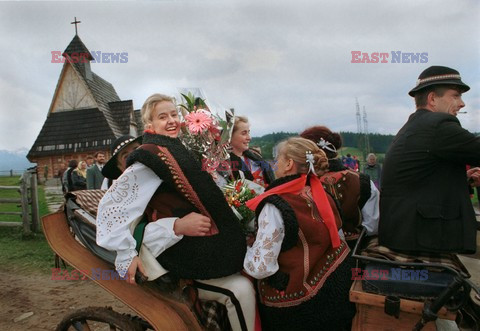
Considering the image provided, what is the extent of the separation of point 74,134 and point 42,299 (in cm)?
1956

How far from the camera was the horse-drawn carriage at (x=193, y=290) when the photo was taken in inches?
69.7

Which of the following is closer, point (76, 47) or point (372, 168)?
point (372, 168)

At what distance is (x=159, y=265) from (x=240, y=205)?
0.71 meters

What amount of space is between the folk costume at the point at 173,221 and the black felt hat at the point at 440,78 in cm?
162

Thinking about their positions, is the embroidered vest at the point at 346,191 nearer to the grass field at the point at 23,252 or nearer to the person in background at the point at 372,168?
the grass field at the point at 23,252

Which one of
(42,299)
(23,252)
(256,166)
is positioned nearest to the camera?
(42,299)

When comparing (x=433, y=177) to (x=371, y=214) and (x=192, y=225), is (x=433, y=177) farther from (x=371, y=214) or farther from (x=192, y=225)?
(x=192, y=225)

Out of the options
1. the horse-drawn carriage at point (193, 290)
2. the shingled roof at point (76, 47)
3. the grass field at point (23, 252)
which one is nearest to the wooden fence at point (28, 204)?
the grass field at point (23, 252)

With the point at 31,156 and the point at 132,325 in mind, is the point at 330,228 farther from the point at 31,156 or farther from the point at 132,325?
the point at 31,156

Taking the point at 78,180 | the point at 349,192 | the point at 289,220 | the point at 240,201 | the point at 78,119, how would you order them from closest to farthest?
1. the point at 289,220
2. the point at 240,201
3. the point at 349,192
4. the point at 78,180
5. the point at 78,119

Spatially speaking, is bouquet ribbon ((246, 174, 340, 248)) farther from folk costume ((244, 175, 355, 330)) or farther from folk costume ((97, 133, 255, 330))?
folk costume ((97, 133, 255, 330))

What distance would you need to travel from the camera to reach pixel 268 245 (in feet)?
6.64

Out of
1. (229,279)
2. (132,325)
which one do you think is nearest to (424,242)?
(229,279)

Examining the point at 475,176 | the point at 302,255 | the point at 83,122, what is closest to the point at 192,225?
the point at 302,255
